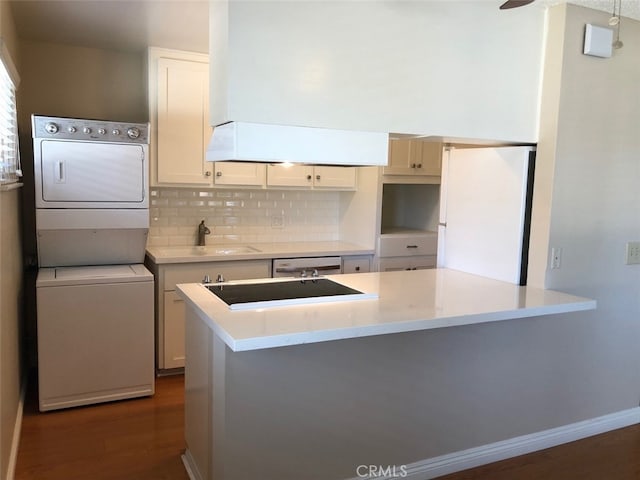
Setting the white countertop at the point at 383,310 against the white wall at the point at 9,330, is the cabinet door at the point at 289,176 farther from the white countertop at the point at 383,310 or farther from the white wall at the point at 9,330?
the white wall at the point at 9,330

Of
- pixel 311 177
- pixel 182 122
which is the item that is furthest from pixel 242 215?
pixel 182 122

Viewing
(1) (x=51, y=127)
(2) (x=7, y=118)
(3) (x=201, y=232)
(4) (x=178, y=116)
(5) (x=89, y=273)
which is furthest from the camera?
(3) (x=201, y=232)

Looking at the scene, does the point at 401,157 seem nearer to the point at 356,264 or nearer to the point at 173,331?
the point at 356,264

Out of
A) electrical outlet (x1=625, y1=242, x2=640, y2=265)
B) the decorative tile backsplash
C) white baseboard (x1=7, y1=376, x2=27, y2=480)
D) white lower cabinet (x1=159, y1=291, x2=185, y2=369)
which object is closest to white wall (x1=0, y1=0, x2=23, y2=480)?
white baseboard (x1=7, y1=376, x2=27, y2=480)

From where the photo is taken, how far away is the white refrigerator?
267 cm

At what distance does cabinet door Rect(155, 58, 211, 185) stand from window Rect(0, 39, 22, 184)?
0.98 meters

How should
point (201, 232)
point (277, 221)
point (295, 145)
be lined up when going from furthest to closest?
point (277, 221) → point (201, 232) → point (295, 145)

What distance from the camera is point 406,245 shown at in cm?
421

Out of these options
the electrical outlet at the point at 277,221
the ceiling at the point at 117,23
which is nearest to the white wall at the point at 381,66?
the ceiling at the point at 117,23

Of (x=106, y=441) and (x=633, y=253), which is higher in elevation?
(x=633, y=253)

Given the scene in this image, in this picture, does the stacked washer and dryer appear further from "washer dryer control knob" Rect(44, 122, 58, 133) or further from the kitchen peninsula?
the kitchen peninsula

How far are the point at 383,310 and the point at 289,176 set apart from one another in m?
2.24

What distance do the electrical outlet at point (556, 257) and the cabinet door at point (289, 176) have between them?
2.00 metres

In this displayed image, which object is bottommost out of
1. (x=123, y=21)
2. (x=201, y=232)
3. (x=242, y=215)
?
(x=201, y=232)
